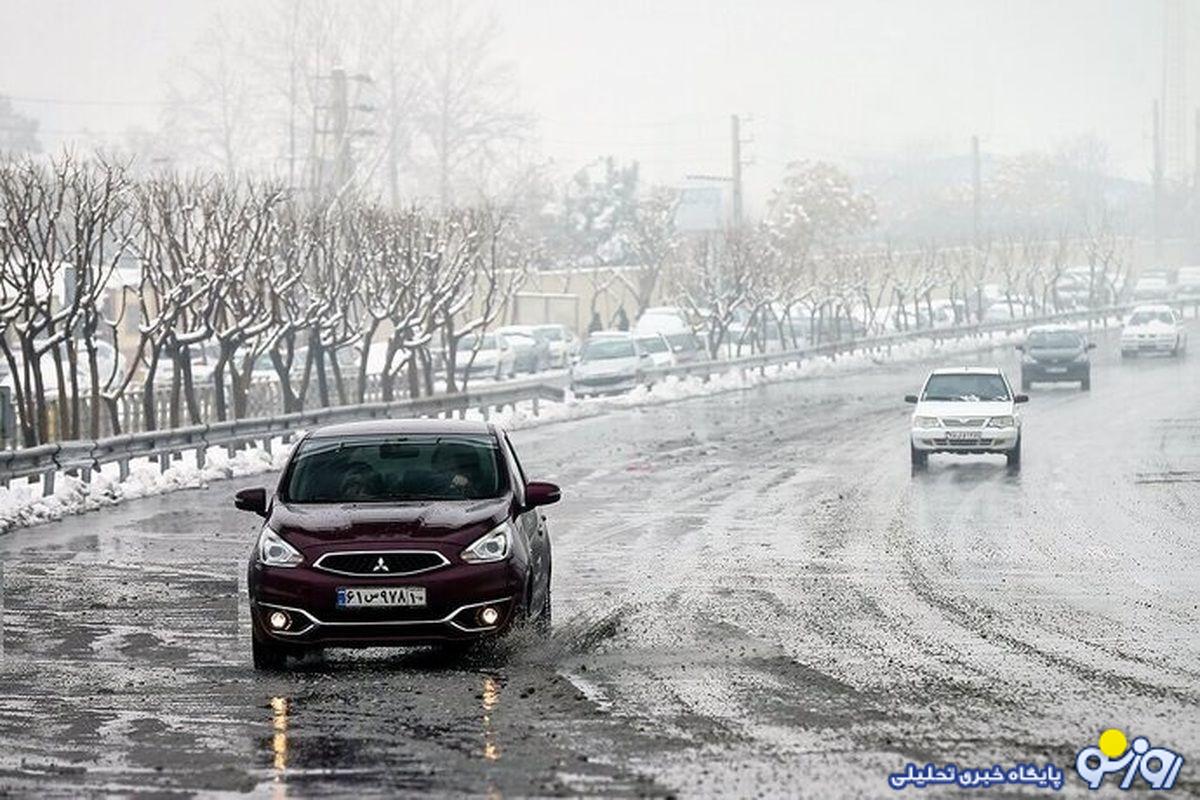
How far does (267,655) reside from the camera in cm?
1297

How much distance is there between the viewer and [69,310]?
33.2 metres

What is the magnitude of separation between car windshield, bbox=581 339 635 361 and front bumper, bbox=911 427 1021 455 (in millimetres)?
22898

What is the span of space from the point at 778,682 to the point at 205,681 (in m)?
3.29

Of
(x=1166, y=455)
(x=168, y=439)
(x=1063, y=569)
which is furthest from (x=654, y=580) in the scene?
(x=1166, y=455)

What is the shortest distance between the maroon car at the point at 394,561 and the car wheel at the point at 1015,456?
18.4 meters

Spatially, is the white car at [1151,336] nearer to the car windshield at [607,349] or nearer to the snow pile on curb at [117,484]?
the car windshield at [607,349]

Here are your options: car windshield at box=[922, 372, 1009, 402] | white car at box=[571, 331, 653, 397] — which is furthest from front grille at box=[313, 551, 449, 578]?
white car at box=[571, 331, 653, 397]

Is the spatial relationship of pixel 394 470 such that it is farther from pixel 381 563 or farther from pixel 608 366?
pixel 608 366

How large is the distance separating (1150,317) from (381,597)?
60332 mm

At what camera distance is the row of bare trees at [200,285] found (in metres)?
34.2

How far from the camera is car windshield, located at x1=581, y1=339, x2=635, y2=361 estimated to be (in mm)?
54062

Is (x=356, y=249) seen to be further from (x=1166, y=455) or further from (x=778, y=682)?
(x=778, y=682)

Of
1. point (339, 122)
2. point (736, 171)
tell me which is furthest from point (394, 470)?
point (736, 171)

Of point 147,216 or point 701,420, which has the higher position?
point 147,216
